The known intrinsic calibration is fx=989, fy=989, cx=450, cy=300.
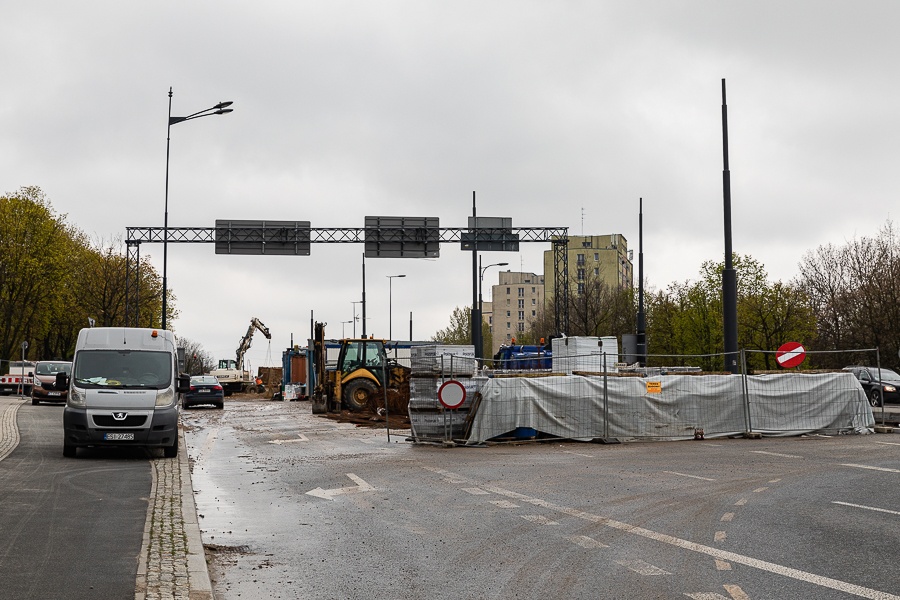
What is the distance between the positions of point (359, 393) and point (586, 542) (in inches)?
1113

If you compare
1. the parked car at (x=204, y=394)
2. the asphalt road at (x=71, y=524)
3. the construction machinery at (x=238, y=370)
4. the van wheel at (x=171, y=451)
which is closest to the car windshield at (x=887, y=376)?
the parked car at (x=204, y=394)

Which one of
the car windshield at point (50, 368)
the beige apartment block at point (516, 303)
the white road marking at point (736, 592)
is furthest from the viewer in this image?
the beige apartment block at point (516, 303)

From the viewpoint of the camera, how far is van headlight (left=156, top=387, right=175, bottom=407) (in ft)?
59.9

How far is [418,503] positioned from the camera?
12.4 meters

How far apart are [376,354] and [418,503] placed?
25673 millimetres

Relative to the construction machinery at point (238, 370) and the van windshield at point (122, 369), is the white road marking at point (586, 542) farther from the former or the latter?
the construction machinery at point (238, 370)

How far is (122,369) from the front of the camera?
61.5ft

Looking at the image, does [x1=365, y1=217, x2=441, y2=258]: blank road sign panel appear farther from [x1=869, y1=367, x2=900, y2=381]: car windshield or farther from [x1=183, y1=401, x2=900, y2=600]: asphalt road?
[x1=183, y1=401, x2=900, y2=600]: asphalt road

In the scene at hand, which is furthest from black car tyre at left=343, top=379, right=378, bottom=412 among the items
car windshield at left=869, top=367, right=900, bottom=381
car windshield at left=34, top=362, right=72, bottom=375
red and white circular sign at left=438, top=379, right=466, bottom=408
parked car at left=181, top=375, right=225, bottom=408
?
car windshield at left=869, top=367, right=900, bottom=381

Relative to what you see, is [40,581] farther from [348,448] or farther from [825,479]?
[348,448]

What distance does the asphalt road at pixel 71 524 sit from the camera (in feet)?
24.1

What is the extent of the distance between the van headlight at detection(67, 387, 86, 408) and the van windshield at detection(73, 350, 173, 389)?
0.22m

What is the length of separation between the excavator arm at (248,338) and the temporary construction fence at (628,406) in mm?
52453

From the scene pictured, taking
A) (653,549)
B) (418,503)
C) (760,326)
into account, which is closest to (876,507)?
(653,549)
